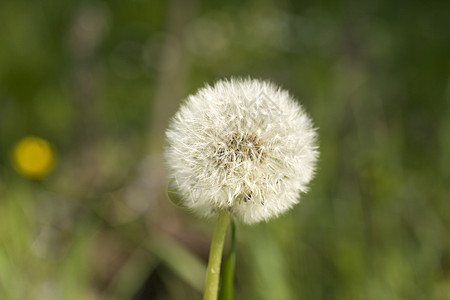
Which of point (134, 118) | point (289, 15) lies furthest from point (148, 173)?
point (289, 15)

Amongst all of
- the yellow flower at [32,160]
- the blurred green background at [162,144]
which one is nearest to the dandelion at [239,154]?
the blurred green background at [162,144]

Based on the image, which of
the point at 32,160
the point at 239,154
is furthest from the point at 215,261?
the point at 32,160

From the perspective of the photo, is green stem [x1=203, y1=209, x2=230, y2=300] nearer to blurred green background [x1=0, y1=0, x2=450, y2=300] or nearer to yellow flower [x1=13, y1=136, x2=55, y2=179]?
blurred green background [x1=0, y1=0, x2=450, y2=300]

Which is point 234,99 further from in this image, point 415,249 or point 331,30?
point 331,30

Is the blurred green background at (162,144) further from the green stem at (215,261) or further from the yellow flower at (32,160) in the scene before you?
the green stem at (215,261)

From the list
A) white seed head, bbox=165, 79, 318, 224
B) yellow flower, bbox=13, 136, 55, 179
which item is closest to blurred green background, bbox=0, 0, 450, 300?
yellow flower, bbox=13, 136, 55, 179

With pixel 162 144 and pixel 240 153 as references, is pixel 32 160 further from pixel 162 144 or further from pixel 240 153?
pixel 240 153
